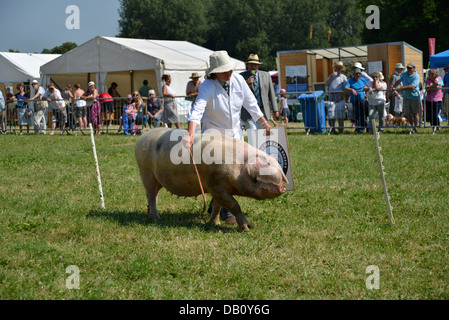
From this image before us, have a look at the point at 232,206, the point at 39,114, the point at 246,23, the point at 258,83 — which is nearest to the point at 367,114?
the point at 258,83

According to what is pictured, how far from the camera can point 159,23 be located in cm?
7106

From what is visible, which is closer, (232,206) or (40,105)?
(232,206)

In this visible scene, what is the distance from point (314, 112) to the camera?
17.2m

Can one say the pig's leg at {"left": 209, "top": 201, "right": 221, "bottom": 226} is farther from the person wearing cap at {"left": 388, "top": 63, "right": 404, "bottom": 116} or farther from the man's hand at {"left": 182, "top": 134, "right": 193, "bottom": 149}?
the person wearing cap at {"left": 388, "top": 63, "right": 404, "bottom": 116}

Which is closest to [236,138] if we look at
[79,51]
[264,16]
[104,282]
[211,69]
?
[211,69]

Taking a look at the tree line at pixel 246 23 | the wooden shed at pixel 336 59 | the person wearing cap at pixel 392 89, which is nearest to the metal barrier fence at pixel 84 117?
the person wearing cap at pixel 392 89

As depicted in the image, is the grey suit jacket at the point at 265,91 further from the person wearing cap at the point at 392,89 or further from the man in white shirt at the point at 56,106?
the man in white shirt at the point at 56,106

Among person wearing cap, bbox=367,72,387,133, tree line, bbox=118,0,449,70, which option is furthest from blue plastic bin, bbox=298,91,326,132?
tree line, bbox=118,0,449,70

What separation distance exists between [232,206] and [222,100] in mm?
1235

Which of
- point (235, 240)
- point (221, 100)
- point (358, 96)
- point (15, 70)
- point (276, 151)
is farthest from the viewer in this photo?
point (15, 70)

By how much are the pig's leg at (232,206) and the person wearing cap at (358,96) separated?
1049 centimetres

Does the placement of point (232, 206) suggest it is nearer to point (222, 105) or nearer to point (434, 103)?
point (222, 105)

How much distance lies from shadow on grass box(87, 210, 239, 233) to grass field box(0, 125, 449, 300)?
2cm

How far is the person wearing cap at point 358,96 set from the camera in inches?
644
